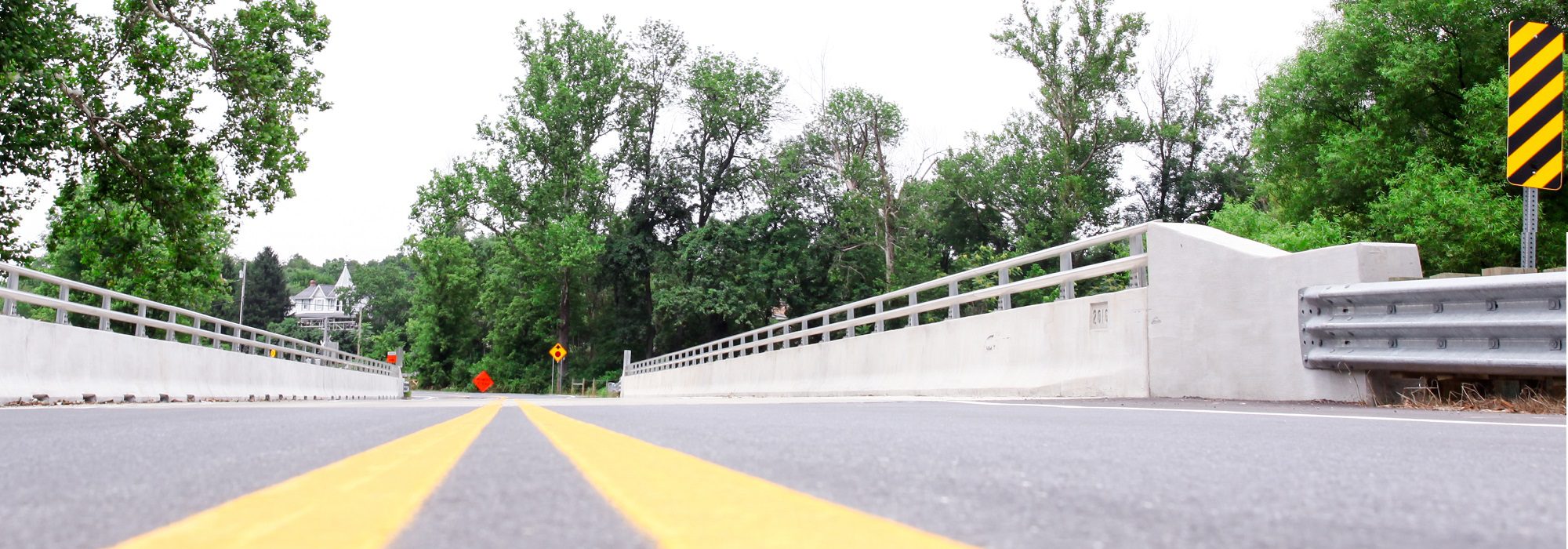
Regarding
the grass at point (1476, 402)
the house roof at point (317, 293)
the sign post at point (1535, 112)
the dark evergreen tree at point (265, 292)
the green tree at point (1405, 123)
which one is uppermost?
the house roof at point (317, 293)

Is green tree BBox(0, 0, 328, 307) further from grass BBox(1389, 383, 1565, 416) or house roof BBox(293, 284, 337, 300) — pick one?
house roof BBox(293, 284, 337, 300)

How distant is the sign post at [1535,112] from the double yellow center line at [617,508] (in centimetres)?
828

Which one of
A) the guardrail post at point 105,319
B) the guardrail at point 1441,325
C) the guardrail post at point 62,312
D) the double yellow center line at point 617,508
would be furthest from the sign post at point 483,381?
the double yellow center line at point 617,508

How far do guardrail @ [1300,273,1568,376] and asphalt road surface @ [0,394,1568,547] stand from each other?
1.84m

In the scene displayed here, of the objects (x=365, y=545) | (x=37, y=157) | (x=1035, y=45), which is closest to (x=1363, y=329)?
(x=365, y=545)

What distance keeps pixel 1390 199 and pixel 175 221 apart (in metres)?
25.1

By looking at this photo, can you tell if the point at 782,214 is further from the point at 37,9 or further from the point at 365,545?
the point at 365,545

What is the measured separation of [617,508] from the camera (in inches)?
82.3

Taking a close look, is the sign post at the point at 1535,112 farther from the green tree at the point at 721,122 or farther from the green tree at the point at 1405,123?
the green tree at the point at 721,122

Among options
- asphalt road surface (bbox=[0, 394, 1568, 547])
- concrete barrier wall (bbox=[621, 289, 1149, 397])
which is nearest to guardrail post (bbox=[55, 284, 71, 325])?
asphalt road surface (bbox=[0, 394, 1568, 547])

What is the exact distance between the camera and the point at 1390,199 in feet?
75.3

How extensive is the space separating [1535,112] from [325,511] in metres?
9.62

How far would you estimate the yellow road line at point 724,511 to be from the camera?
1.67m

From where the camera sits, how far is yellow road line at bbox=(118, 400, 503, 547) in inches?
67.2
